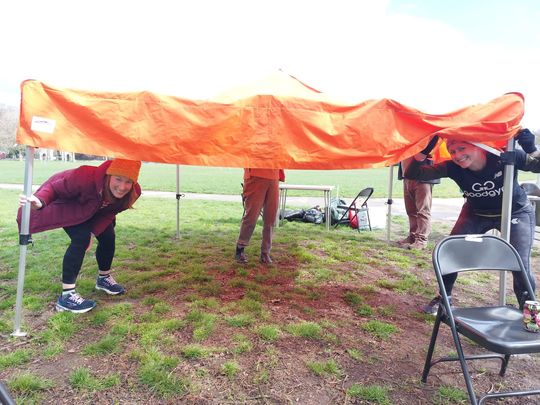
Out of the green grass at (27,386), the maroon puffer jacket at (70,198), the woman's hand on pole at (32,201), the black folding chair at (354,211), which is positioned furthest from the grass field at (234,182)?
the green grass at (27,386)

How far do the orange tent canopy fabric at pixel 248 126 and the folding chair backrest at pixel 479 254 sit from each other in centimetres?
92

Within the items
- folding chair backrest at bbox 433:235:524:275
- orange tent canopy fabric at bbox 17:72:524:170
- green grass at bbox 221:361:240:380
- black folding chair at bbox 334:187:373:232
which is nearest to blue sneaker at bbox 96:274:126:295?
orange tent canopy fabric at bbox 17:72:524:170

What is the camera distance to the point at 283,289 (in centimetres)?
459

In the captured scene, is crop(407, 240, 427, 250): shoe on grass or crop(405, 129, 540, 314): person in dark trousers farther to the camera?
crop(407, 240, 427, 250): shoe on grass

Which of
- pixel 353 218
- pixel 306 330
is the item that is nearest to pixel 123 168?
pixel 306 330

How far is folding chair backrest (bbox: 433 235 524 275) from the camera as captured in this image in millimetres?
2773

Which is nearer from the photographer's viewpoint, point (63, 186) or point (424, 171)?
point (63, 186)

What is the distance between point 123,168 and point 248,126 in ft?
4.21

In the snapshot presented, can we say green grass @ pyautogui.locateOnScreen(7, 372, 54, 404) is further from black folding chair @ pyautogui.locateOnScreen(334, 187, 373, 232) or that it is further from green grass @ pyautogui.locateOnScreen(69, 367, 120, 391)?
black folding chair @ pyautogui.locateOnScreen(334, 187, 373, 232)

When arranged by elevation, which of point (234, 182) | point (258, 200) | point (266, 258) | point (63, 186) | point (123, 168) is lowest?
point (266, 258)

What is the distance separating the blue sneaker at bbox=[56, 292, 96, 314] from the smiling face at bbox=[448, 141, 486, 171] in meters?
3.68

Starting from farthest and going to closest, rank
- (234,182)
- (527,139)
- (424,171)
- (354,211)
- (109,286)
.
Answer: (234,182) < (354,211) < (109,286) < (424,171) < (527,139)

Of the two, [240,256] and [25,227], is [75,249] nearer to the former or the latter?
[25,227]

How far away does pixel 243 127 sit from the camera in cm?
319
